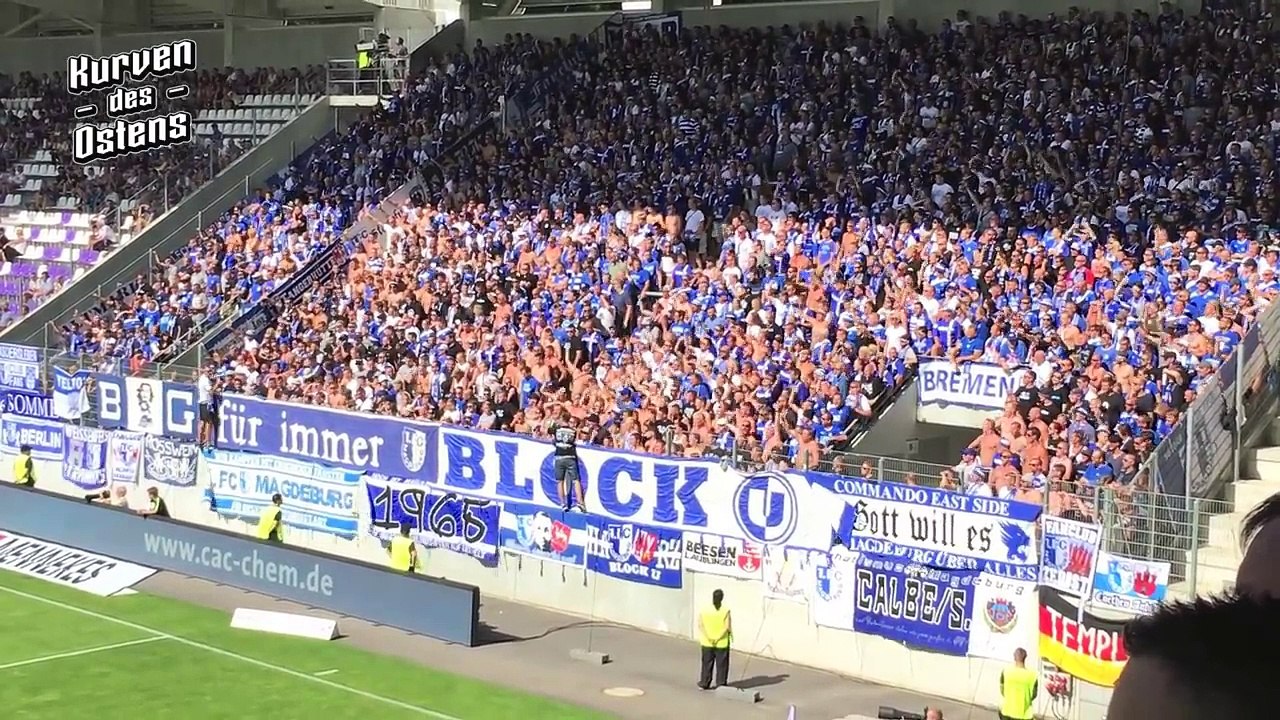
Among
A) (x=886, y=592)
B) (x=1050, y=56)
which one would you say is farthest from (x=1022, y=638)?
(x=1050, y=56)

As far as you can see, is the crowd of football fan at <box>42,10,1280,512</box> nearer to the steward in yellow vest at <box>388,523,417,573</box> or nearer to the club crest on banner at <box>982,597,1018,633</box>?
the club crest on banner at <box>982,597,1018,633</box>

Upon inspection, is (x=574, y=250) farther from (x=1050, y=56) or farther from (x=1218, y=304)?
(x=1218, y=304)

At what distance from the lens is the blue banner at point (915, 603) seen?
1761cm

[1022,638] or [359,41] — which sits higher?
[359,41]

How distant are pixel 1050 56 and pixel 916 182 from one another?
3.17m

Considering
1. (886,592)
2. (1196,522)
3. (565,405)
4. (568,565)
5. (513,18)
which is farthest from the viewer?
(513,18)

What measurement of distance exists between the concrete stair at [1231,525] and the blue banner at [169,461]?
1758 centimetres

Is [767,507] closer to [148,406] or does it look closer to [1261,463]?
[1261,463]

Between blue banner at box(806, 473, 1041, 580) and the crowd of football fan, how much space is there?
355 mm

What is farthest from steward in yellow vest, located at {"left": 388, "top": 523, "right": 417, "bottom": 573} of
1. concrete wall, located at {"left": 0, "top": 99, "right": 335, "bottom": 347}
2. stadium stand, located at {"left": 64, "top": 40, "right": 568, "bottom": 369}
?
concrete wall, located at {"left": 0, "top": 99, "right": 335, "bottom": 347}

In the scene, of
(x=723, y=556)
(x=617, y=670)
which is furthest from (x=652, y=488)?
(x=617, y=670)

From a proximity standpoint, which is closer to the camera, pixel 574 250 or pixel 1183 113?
pixel 1183 113

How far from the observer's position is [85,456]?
29.8 meters

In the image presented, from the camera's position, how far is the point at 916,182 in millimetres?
24453
